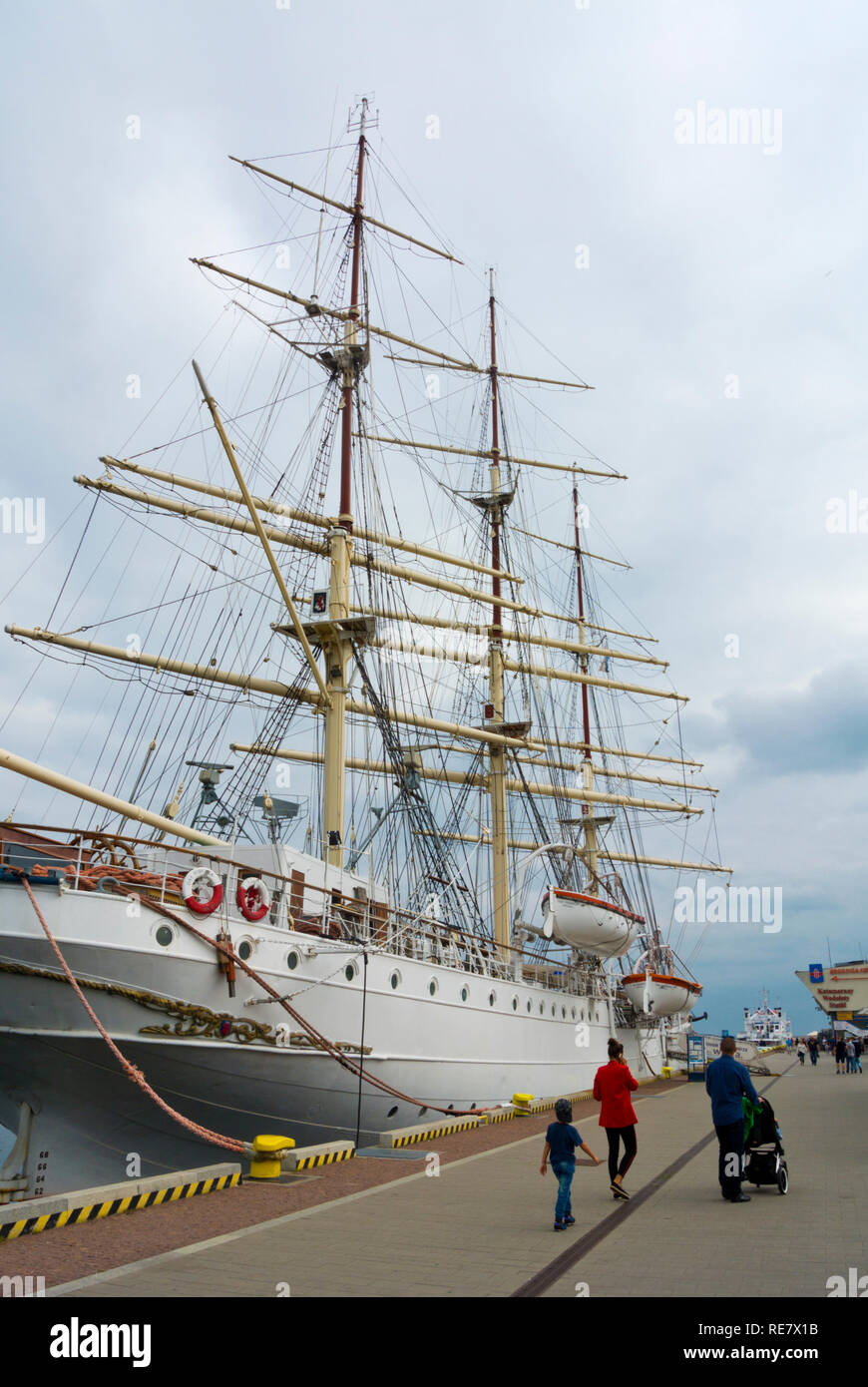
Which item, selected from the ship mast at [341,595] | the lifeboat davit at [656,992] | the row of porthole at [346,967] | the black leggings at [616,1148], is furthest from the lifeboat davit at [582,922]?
the black leggings at [616,1148]

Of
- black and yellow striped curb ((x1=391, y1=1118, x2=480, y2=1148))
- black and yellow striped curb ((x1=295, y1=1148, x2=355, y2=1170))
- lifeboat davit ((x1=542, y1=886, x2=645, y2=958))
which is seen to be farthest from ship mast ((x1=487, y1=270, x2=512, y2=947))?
black and yellow striped curb ((x1=295, y1=1148, x2=355, y2=1170))

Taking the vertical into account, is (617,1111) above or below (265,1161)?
above

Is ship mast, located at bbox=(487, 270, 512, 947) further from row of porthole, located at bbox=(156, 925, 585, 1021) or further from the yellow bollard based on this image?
the yellow bollard

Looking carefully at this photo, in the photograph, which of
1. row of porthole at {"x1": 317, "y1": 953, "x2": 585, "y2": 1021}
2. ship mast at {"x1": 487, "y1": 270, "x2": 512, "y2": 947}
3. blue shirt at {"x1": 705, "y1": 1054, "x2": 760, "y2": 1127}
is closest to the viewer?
blue shirt at {"x1": 705, "y1": 1054, "x2": 760, "y2": 1127}

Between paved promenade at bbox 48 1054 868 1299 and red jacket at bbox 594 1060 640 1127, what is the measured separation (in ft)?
2.47

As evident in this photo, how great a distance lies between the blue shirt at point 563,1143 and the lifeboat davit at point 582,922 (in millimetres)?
15630

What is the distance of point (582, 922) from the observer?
24656 mm

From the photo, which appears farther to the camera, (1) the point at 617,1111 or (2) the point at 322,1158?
(2) the point at 322,1158

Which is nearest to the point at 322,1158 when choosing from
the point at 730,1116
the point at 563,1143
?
the point at 563,1143

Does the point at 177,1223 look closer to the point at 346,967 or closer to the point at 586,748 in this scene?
the point at 346,967

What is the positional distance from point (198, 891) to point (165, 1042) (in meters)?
1.80

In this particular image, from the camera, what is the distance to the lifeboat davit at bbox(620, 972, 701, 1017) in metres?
35.1
